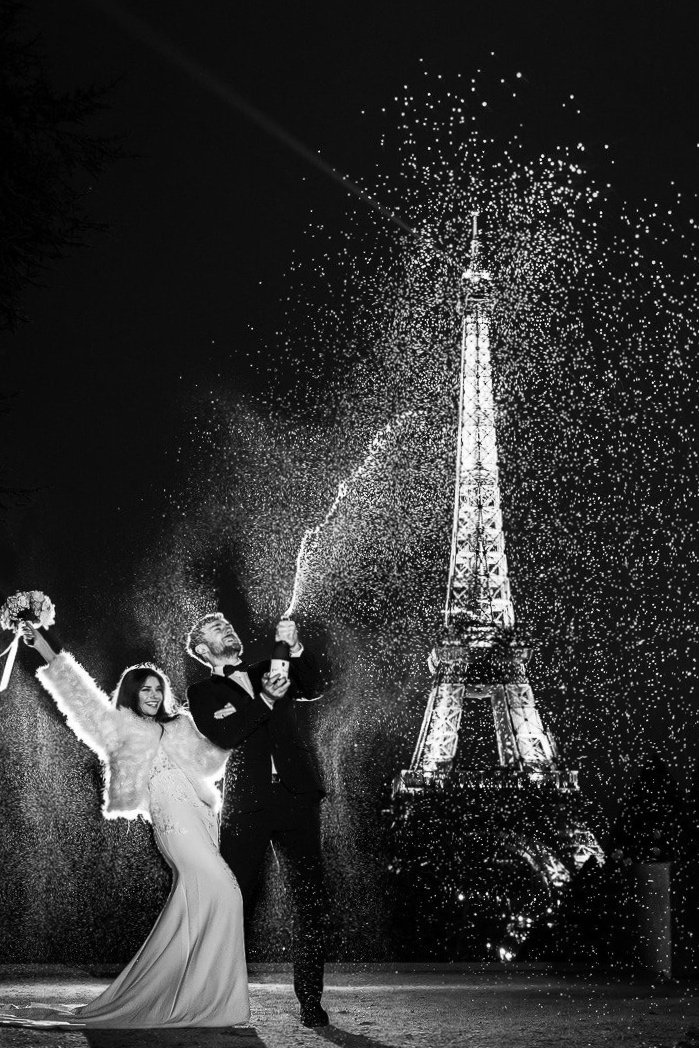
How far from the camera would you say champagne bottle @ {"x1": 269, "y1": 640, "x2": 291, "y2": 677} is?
750 centimetres

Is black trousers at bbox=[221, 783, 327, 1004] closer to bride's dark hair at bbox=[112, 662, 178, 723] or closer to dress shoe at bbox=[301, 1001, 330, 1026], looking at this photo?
dress shoe at bbox=[301, 1001, 330, 1026]

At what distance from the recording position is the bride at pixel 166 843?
278 inches

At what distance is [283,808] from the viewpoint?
7.31 metres

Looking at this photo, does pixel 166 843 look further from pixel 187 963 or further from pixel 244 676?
pixel 244 676

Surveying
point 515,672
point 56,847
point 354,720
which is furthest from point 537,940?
point 515,672

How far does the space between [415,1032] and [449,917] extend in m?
7.75

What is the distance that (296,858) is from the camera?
7281 millimetres

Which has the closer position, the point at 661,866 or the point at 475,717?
the point at 661,866

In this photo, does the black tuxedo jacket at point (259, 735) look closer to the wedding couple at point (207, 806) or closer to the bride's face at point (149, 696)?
the wedding couple at point (207, 806)

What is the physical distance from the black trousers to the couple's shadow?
13.6 inches

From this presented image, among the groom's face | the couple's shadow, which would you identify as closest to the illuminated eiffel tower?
the groom's face

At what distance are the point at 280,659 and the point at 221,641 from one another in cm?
54

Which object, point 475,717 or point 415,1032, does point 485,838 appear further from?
point 415,1032

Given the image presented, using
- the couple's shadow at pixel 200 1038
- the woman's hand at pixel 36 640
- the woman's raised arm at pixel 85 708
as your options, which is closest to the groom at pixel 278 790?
the couple's shadow at pixel 200 1038
